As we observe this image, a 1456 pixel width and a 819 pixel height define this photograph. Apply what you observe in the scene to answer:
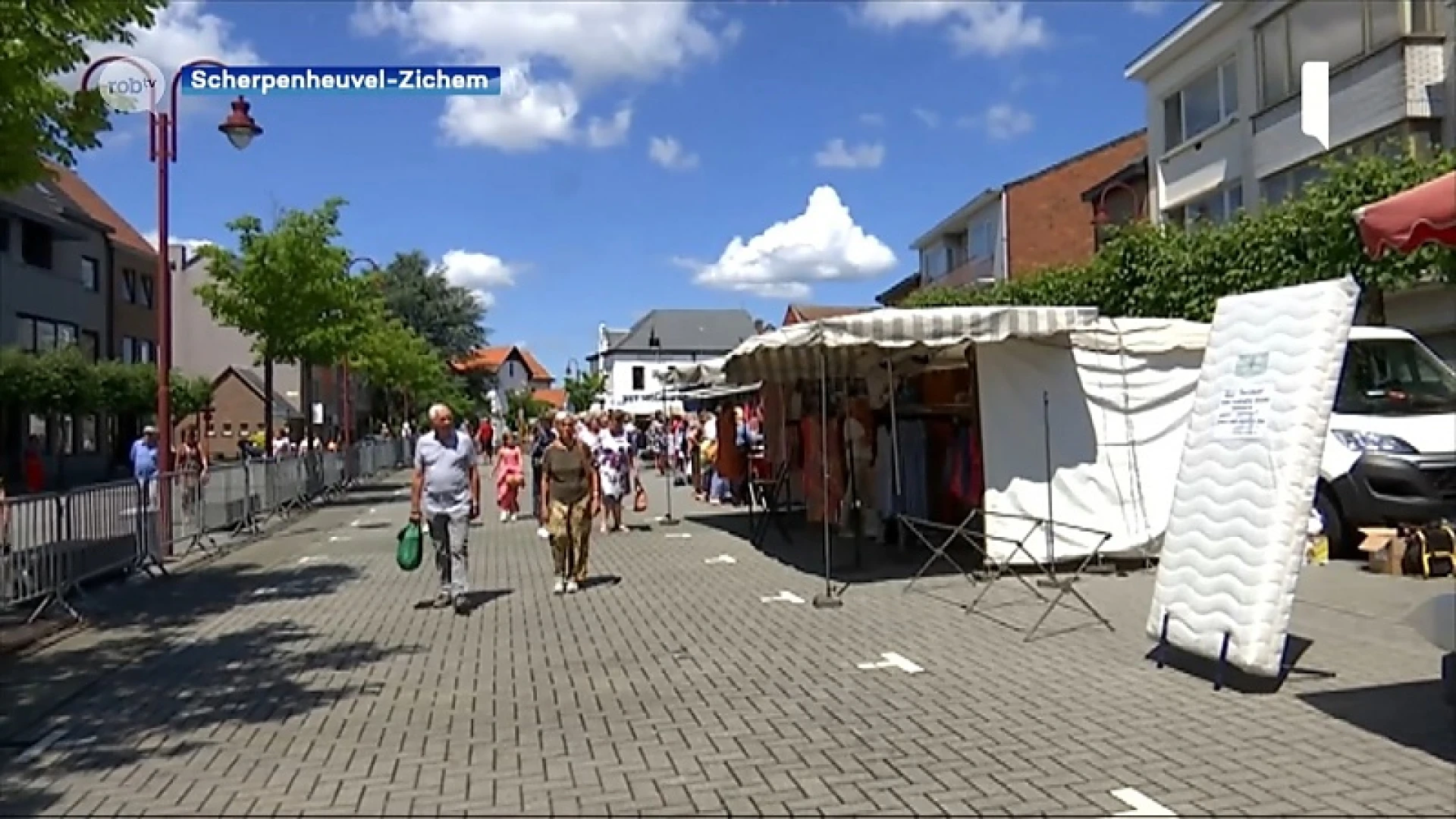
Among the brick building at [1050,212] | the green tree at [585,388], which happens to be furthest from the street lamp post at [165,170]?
the green tree at [585,388]

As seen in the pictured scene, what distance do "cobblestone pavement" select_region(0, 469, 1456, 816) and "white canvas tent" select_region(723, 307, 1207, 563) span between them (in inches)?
38.2

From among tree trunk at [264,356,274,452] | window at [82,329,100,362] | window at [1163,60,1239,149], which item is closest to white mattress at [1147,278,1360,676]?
window at [1163,60,1239,149]

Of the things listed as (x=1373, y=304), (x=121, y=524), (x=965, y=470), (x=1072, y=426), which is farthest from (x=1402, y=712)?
(x=1373, y=304)

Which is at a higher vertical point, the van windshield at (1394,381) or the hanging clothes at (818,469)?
the van windshield at (1394,381)

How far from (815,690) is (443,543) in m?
5.14

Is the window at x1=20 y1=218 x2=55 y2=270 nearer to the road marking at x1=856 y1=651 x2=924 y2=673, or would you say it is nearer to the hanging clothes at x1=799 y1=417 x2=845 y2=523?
the hanging clothes at x1=799 y1=417 x2=845 y2=523

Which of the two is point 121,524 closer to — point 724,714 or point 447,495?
point 447,495

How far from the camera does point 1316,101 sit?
974 inches

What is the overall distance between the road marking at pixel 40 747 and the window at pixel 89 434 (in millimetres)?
42411

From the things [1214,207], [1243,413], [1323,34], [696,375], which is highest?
[1323,34]

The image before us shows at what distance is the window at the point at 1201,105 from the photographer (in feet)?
98.9

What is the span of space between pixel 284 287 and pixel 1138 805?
26.4 m

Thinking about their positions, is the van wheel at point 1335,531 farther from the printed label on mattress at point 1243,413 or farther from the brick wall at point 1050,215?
the brick wall at point 1050,215

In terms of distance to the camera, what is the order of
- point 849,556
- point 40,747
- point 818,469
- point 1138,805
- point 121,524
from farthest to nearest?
point 818,469, point 849,556, point 121,524, point 40,747, point 1138,805
